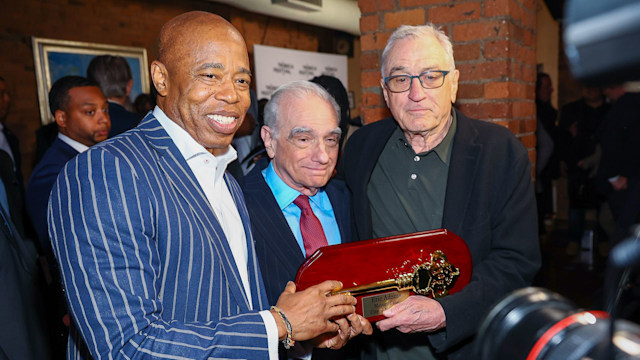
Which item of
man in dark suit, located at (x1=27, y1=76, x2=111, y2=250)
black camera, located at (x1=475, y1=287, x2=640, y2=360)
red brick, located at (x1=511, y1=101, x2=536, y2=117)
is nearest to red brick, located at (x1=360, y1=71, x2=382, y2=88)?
red brick, located at (x1=511, y1=101, x2=536, y2=117)

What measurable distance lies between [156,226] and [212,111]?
382 mm

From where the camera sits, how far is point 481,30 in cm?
241

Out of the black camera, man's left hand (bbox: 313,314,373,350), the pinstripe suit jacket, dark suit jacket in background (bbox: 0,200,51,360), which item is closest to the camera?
the black camera

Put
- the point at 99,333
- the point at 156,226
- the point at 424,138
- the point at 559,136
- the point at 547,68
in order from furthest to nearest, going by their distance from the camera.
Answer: the point at 547,68 → the point at 559,136 → the point at 424,138 → the point at 156,226 → the point at 99,333

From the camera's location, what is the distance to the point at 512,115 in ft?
8.19

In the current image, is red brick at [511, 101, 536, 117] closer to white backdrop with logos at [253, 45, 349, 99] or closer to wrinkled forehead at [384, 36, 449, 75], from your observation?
wrinkled forehead at [384, 36, 449, 75]

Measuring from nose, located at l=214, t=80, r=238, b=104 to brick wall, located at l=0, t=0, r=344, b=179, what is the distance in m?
3.43

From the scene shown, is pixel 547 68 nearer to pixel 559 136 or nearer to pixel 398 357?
pixel 559 136

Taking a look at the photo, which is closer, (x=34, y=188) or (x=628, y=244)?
(x=628, y=244)

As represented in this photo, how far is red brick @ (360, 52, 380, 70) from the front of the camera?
107 inches

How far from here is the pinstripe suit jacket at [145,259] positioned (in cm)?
104

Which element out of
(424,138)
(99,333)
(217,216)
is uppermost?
(424,138)

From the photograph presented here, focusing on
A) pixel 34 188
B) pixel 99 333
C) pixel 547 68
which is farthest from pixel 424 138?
pixel 547 68

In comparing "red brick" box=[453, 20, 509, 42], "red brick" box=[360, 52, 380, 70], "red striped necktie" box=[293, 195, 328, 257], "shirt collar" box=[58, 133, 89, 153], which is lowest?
"red striped necktie" box=[293, 195, 328, 257]
